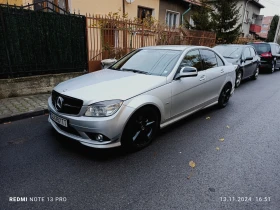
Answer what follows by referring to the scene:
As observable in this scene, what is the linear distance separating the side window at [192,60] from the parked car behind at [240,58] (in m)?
3.98

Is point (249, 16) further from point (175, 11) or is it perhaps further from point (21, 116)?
point (21, 116)

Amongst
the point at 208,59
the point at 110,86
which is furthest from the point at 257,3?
the point at 110,86

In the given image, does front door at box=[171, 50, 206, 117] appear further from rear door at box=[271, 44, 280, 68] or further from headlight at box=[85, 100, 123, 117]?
rear door at box=[271, 44, 280, 68]

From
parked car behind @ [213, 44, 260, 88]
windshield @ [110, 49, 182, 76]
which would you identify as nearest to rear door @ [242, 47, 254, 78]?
parked car behind @ [213, 44, 260, 88]

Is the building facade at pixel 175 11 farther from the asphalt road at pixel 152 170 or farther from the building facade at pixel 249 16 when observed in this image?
the building facade at pixel 249 16

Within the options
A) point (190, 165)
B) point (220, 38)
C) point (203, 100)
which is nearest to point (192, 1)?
point (220, 38)

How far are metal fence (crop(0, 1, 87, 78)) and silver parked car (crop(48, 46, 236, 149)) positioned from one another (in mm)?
2879

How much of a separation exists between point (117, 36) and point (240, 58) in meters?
4.83

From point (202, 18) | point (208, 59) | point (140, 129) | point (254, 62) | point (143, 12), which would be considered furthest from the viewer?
point (202, 18)

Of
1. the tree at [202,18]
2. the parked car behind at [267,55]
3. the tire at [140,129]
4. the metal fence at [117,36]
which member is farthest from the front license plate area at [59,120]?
the tree at [202,18]

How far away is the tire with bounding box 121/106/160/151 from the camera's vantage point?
120 inches

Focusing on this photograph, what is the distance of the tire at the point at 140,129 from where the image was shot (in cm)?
306

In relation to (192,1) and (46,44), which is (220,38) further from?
(46,44)

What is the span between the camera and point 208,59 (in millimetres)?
4754
